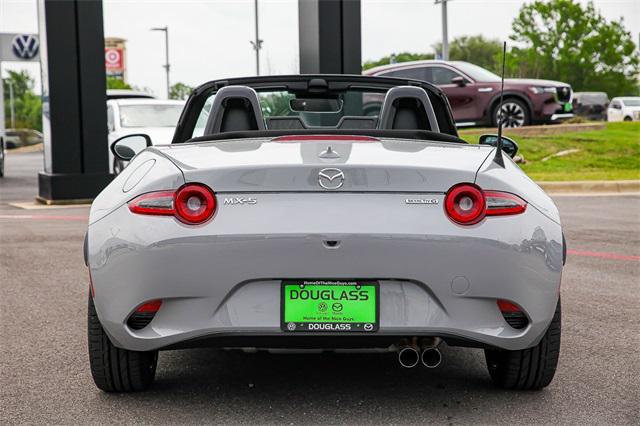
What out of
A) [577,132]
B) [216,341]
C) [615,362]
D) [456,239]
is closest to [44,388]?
[216,341]

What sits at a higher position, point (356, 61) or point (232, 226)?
point (356, 61)

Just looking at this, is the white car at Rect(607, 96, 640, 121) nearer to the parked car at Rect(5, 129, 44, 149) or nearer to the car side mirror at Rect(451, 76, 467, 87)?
the car side mirror at Rect(451, 76, 467, 87)

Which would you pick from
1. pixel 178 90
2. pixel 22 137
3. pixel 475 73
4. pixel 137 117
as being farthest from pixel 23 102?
pixel 137 117

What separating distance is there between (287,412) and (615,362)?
1795 millimetres

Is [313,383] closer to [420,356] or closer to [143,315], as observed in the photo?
[420,356]

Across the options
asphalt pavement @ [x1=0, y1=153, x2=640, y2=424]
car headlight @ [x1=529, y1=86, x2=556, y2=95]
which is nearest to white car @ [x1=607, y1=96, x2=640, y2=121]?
Result: car headlight @ [x1=529, y1=86, x2=556, y2=95]

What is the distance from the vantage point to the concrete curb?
1733 cm

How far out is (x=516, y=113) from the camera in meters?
21.8

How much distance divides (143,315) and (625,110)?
47.1m

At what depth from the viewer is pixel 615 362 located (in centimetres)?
477

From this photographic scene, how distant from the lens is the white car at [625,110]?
4738cm

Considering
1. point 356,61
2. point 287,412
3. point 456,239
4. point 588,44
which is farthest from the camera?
point 588,44

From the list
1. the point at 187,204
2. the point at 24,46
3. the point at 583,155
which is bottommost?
the point at 583,155

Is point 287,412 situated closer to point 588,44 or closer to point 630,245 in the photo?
point 630,245
